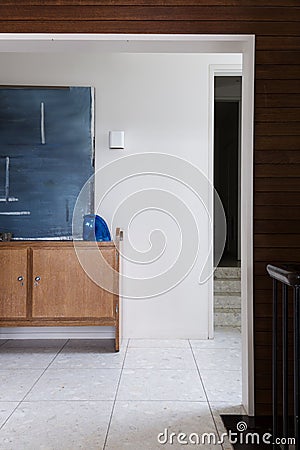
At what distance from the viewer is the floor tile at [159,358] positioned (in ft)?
12.3

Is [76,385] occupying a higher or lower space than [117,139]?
lower

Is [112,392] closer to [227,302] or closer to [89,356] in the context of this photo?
[89,356]

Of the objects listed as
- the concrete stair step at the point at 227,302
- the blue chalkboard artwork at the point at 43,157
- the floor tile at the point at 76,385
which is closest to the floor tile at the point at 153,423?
the floor tile at the point at 76,385

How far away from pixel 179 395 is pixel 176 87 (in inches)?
104

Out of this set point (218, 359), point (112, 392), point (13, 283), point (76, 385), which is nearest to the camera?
point (112, 392)

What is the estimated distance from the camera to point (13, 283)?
419cm

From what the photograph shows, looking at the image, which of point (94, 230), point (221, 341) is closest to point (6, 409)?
point (94, 230)

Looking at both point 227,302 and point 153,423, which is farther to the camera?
point 227,302

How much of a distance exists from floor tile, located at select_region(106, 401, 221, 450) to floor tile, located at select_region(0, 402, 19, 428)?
0.55 metres

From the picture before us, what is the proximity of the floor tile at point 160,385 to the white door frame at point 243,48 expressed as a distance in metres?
0.41

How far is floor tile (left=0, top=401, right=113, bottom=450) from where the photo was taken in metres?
2.40

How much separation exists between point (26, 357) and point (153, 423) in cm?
163

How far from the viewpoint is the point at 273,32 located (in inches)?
111

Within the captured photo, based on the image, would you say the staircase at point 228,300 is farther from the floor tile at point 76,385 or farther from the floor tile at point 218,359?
the floor tile at point 76,385
